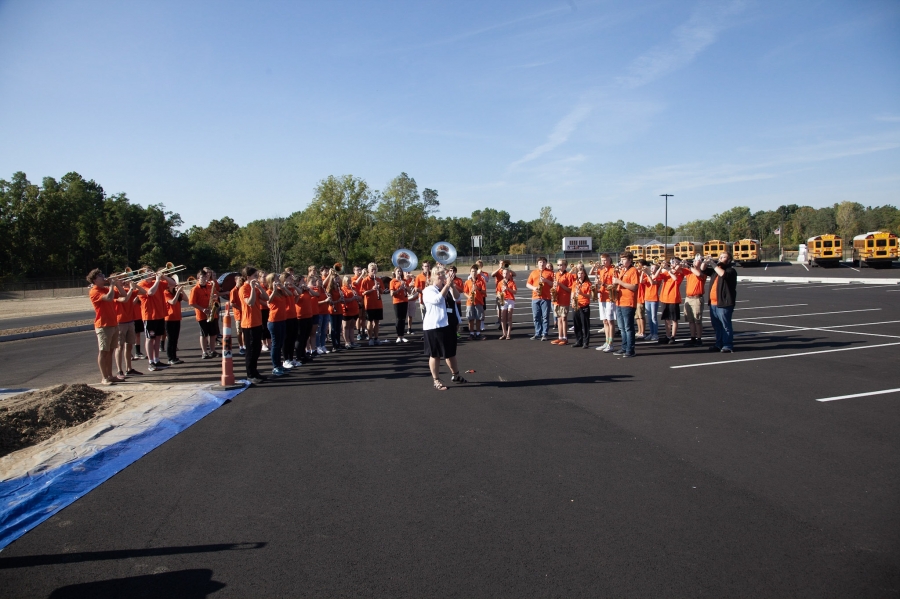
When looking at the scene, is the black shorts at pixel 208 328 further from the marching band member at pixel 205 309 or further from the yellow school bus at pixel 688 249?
the yellow school bus at pixel 688 249

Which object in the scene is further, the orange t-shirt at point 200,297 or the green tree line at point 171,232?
the green tree line at point 171,232

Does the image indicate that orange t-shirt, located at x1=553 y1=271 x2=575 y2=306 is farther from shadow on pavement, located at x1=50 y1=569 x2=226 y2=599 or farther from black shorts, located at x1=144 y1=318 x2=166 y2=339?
shadow on pavement, located at x1=50 y1=569 x2=226 y2=599

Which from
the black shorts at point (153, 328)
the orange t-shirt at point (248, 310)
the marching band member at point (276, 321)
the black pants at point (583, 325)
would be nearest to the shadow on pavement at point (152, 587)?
the orange t-shirt at point (248, 310)

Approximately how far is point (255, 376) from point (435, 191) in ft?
224

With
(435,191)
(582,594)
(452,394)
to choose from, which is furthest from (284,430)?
(435,191)

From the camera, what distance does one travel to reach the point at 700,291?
1153 cm

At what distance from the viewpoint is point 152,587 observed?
10.9 feet

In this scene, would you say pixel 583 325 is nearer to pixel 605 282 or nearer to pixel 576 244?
pixel 605 282

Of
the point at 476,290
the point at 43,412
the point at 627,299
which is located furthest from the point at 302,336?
the point at 627,299

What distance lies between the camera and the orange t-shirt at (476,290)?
45.8 feet

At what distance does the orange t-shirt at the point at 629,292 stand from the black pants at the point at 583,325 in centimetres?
157

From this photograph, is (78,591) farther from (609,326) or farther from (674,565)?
(609,326)

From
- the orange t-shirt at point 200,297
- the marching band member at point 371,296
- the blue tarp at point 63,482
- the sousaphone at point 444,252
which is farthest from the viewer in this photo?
the sousaphone at point 444,252

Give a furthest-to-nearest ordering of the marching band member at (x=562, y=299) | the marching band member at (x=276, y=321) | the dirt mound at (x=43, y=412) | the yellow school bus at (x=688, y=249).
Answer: the yellow school bus at (x=688, y=249), the marching band member at (x=562, y=299), the marching band member at (x=276, y=321), the dirt mound at (x=43, y=412)
